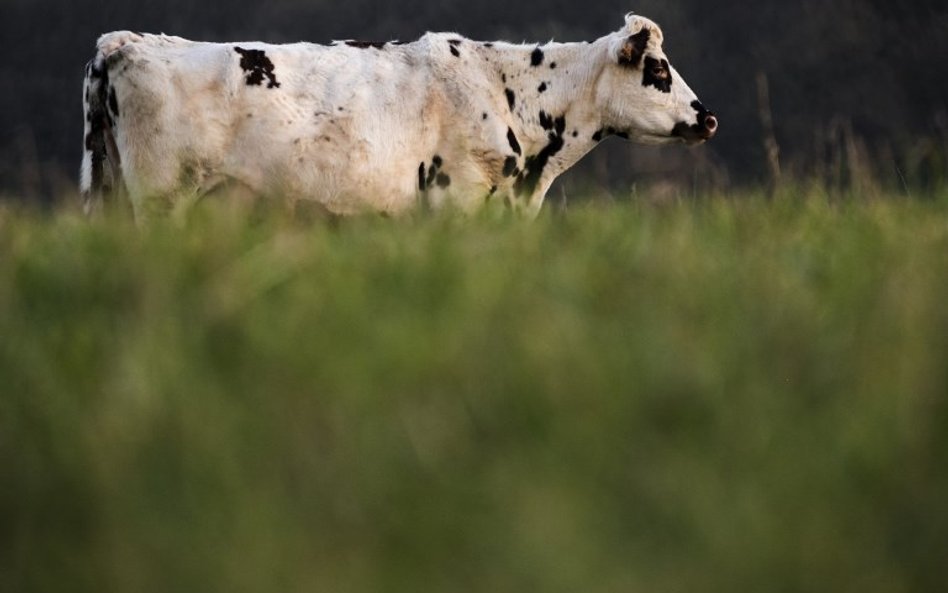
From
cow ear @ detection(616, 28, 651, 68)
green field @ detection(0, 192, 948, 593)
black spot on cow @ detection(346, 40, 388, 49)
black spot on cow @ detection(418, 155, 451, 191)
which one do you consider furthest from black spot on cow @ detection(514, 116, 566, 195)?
green field @ detection(0, 192, 948, 593)

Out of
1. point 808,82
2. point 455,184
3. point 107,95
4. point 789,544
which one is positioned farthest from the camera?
point 808,82

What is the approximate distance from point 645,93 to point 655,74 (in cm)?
16

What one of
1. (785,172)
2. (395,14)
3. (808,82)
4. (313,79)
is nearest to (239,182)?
(313,79)

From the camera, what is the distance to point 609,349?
2932 mm

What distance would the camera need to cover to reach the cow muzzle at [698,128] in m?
10.2

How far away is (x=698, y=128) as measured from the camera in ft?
33.6

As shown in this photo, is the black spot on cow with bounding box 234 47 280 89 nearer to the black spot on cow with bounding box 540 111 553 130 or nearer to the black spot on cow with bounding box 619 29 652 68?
the black spot on cow with bounding box 540 111 553 130

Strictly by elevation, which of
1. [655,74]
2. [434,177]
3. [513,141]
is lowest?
[434,177]

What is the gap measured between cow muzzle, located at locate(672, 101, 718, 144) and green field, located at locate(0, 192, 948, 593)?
6283mm

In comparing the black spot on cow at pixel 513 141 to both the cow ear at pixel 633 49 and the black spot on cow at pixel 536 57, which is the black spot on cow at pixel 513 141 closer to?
the black spot on cow at pixel 536 57

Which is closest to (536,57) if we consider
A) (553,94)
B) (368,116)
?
(553,94)

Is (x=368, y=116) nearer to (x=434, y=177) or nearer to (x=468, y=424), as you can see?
(x=434, y=177)

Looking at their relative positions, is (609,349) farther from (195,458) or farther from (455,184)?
(455,184)

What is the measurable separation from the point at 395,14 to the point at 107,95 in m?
73.9
